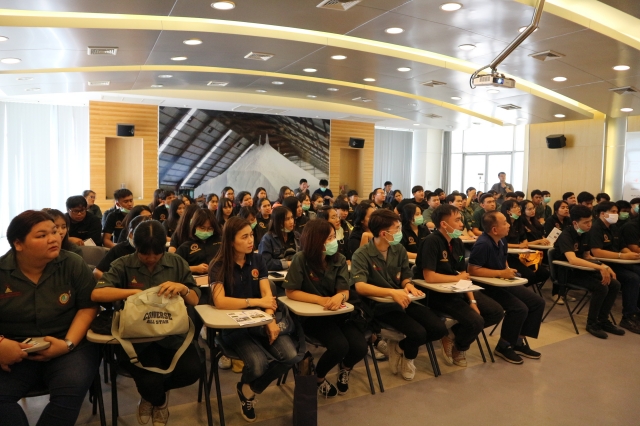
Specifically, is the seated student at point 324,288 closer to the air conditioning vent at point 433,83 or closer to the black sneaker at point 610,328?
the black sneaker at point 610,328

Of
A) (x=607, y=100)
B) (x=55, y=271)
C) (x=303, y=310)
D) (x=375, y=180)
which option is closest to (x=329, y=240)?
(x=303, y=310)

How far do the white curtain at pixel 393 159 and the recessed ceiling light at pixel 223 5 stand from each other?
42.0ft

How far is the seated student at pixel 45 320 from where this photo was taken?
8.51ft

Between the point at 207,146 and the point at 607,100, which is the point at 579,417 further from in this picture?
the point at 207,146

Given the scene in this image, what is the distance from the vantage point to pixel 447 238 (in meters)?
4.37

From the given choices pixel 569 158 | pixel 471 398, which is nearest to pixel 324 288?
pixel 471 398

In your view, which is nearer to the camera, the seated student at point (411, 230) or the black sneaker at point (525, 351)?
the black sneaker at point (525, 351)

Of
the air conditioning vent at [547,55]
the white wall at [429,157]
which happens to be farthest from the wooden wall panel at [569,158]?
the air conditioning vent at [547,55]

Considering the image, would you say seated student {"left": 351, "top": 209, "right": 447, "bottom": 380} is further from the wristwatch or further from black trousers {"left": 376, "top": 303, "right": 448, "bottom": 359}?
the wristwatch

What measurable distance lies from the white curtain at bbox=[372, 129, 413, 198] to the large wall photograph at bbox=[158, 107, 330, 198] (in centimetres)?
353

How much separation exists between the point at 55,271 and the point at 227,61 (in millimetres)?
5894

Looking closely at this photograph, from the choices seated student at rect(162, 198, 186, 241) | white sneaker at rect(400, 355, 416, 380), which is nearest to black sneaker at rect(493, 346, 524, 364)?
white sneaker at rect(400, 355, 416, 380)

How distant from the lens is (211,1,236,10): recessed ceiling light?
5270mm

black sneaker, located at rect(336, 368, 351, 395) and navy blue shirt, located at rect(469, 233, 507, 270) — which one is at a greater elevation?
navy blue shirt, located at rect(469, 233, 507, 270)
